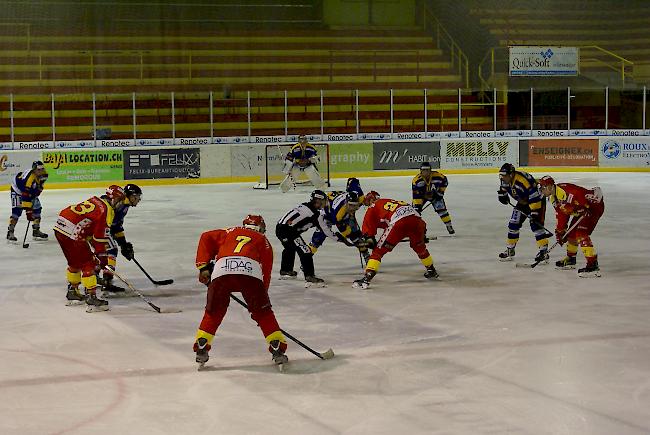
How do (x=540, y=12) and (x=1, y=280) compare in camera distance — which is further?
(x=540, y=12)

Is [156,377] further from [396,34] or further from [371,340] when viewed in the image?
[396,34]

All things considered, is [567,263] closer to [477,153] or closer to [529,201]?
[529,201]

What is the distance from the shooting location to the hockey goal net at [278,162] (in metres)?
22.5

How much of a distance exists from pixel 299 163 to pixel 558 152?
762 cm

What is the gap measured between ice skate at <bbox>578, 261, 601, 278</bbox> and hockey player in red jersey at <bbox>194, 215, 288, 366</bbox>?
15.1 feet

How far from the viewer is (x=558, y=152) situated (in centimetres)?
2477

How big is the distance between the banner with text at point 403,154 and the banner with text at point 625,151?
4.22m

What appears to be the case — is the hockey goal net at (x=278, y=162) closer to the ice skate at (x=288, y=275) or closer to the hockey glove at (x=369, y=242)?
the ice skate at (x=288, y=275)

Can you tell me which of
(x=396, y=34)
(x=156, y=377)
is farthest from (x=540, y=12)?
(x=156, y=377)

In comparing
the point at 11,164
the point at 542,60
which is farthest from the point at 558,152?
the point at 11,164

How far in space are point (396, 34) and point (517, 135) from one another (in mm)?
5411

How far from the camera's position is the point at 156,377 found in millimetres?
6344

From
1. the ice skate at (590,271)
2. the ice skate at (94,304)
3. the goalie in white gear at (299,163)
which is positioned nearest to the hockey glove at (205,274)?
the ice skate at (94,304)

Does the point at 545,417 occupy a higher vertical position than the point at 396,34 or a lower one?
lower
